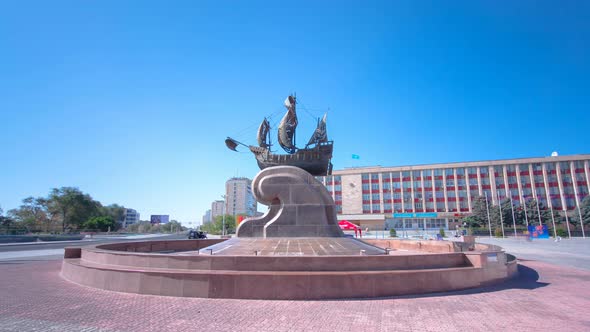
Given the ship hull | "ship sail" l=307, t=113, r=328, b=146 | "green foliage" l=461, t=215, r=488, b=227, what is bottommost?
"green foliage" l=461, t=215, r=488, b=227

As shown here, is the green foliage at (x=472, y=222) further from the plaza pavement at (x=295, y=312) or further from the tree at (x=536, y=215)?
the plaza pavement at (x=295, y=312)

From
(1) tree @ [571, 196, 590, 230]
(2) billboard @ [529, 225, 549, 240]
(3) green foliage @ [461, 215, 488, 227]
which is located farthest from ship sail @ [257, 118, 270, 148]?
(1) tree @ [571, 196, 590, 230]

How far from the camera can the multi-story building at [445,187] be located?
2820 inches

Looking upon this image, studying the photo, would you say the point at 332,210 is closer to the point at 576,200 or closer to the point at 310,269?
the point at 310,269

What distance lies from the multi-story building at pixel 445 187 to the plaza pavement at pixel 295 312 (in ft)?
231

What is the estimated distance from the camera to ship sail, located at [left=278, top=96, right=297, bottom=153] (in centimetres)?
1872

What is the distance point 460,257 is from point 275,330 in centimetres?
778

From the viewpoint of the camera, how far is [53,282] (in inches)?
451

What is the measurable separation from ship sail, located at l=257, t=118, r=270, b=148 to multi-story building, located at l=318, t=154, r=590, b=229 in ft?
210

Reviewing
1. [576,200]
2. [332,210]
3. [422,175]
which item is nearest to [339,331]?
[332,210]

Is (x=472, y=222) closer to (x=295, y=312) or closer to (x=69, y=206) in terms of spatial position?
(x=295, y=312)

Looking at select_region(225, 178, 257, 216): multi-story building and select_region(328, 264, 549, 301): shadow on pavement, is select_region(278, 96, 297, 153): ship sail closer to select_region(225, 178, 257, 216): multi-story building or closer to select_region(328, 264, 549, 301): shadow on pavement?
select_region(328, 264, 549, 301): shadow on pavement

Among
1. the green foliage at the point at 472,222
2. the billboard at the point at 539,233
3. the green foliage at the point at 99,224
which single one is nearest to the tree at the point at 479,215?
the green foliage at the point at 472,222

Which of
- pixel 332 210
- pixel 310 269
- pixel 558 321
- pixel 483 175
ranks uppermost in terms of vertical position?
pixel 483 175
